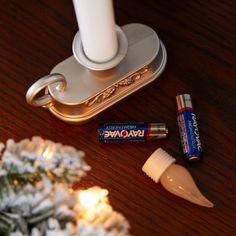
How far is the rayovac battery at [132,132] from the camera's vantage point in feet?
1.62

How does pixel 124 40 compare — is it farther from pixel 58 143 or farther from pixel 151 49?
pixel 58 143

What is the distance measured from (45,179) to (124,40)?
0.65ft

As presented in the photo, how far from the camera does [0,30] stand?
1.88 feet

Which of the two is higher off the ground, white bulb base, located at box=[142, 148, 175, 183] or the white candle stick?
the white candle stick

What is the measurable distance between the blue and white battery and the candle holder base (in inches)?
2.0

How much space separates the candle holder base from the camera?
502 mm

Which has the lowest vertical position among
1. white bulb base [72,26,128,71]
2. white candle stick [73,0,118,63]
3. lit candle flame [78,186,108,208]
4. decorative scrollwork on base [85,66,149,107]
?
lit candle flame [78,186,108,208]

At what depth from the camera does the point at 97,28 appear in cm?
45

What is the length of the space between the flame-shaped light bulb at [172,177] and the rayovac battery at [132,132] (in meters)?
0.02

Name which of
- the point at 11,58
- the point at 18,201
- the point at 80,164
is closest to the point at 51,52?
the point at 11,58

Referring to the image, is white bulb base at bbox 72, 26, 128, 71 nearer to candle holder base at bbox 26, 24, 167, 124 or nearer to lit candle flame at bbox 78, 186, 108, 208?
candle holder base at bbox 26, 24, 167, 124

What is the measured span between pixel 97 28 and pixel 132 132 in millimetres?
124

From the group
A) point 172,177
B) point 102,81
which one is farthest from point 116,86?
point 172,177

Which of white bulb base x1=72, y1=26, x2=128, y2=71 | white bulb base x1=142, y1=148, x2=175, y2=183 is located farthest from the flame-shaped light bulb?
white bulb base x1=72, y1=26, x2=128, y2=71
